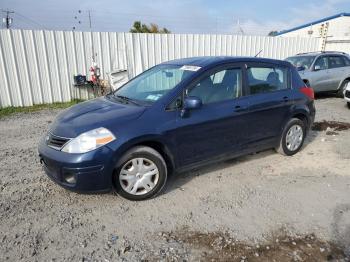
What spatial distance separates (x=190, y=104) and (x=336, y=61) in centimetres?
933

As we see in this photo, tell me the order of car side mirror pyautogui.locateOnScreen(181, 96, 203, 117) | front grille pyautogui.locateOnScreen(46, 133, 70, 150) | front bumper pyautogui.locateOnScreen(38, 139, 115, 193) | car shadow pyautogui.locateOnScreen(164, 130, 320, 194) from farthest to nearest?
car shadow pyautogui.locateOnScreen(164, 130, 320, 194) → car side mirror pyautogui.locateOnScreen(181, 96, 203, 117) → front grille pyautogui.locateOnScreen(46, 133, 70, 150) → front bumper pyautogui.locateOnScreen(38, 139, 115, 193)

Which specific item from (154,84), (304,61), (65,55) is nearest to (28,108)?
(65,55)

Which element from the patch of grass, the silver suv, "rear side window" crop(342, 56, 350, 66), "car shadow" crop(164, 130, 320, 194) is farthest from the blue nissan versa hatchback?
"rear side window" crop(342, 56, 350, 66)

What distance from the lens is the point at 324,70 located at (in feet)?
34.2

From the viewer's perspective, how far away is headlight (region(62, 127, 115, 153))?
3.28m

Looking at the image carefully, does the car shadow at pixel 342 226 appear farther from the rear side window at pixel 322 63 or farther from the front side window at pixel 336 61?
the front side window at pixel 336 61

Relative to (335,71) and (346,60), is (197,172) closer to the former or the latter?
(335,71)

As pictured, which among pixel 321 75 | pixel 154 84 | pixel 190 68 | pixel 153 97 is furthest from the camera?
pixel 321 75

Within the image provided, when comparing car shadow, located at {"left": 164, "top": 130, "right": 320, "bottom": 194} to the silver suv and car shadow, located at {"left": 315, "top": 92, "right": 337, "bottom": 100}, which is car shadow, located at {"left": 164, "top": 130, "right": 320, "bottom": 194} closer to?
the silver suv

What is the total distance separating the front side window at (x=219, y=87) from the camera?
396 cm

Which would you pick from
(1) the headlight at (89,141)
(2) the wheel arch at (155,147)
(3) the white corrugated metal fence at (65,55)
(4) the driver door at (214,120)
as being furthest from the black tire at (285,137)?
(3) the white corrugated metal fence at (65,55)

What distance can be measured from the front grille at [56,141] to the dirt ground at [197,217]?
2.30ft

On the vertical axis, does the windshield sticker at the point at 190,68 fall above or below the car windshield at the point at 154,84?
above

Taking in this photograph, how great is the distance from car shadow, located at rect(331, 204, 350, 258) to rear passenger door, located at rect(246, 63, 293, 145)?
1.50 metres
